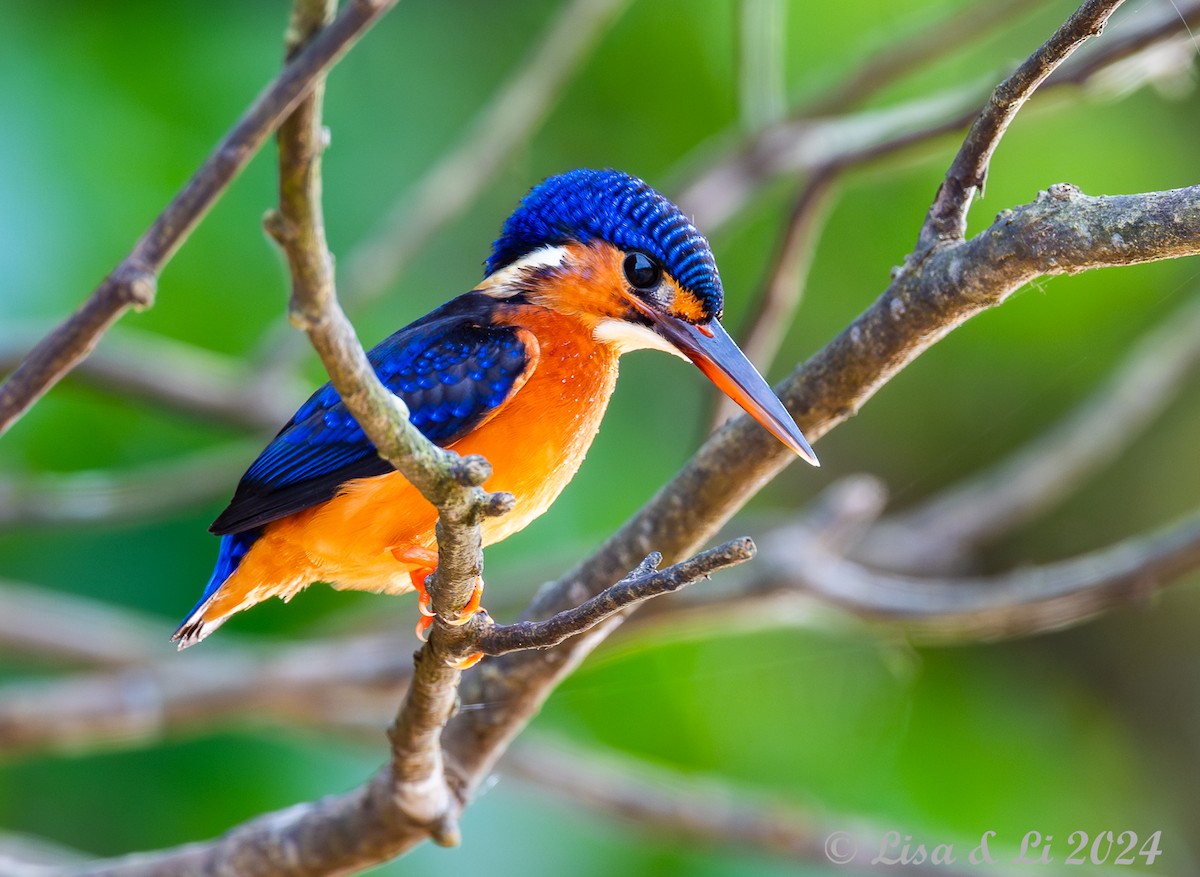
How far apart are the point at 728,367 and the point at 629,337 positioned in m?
0.27

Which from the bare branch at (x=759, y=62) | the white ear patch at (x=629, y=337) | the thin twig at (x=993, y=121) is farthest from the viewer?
the bare branch at (x=759, y=62)

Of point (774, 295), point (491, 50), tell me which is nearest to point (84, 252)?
point (491, 50)

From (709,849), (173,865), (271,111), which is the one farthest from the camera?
(709,849)

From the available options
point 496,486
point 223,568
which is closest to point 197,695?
point 223,568

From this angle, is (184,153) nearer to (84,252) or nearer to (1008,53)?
(84,252)

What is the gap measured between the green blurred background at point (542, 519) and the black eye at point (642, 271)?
2.56m

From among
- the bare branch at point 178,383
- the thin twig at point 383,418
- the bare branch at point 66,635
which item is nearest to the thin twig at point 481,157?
the bare branch at point 178,383

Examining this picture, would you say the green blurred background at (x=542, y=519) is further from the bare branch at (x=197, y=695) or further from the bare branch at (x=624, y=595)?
the bare branch at (x=624, y=595)

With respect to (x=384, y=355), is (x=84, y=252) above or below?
above

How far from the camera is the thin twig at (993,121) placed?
1.38 m

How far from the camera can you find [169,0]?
5.07 metres

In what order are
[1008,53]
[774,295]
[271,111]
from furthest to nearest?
[1008,53] < [774,295] < [271,111]

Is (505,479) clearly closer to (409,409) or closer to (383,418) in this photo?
(409,409)

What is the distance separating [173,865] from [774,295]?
168 cm
